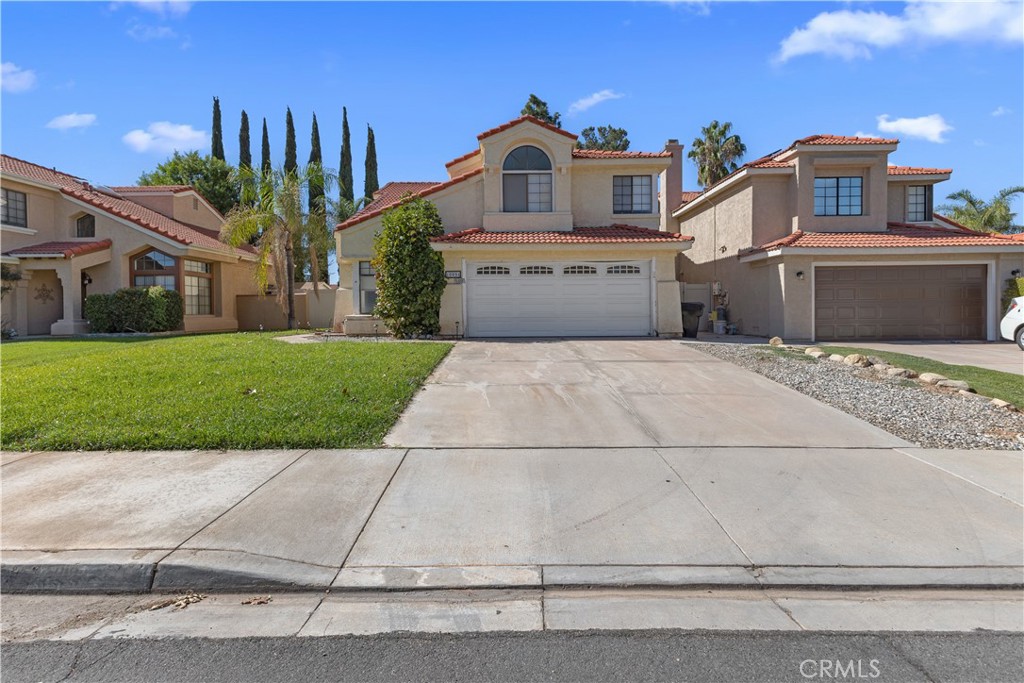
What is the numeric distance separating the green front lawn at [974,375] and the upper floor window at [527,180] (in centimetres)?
995

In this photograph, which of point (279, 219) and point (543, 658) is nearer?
point (543, 658)

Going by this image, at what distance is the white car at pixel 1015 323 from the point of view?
16531 millimetres

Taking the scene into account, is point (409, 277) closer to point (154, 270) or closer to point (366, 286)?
point (366, 286)

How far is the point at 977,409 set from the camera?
892 cm

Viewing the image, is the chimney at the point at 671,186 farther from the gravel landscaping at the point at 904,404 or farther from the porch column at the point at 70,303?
the porch column at the point at 70,303

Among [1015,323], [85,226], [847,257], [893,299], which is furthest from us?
[85,226]

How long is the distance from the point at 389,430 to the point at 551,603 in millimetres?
4202

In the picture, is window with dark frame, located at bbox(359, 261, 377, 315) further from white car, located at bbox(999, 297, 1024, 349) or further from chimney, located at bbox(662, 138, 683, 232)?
white car, located at bbox(999, 297, 1024, 349)

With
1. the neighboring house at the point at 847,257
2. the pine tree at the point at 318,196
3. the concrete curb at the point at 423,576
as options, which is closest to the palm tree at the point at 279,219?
the pine tree at the point at 318,196

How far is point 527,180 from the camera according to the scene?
20.0 meters

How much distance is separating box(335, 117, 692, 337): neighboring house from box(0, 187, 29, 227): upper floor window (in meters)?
12.5

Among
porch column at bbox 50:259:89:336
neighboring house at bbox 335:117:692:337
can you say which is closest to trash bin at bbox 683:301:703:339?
neighboring house at bbox 335:117:692:337

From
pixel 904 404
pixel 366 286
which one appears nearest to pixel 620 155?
pixel 366 286

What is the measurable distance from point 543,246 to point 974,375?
10.7 m
